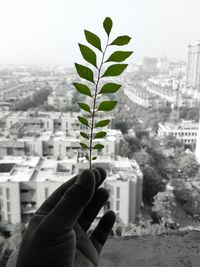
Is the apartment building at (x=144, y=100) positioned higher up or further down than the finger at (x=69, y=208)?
further down

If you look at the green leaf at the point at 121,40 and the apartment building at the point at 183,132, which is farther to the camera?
the apartment building at the point at 183,132

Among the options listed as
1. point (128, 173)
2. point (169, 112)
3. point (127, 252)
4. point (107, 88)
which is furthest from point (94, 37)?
point (169, 112)

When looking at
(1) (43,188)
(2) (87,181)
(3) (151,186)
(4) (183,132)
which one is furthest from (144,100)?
(2) (87,181)

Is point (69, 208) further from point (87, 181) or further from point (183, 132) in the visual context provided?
point (183, 132)

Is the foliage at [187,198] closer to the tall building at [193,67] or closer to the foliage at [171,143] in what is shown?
the foliage at [171,143]

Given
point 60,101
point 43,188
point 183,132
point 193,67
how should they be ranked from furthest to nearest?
1. point 193,67
2. point 60,101
3. point 183,132
4. point 43,188

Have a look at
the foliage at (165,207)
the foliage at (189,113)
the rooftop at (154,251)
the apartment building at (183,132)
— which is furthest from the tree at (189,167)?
the rooftop at (154,251)
